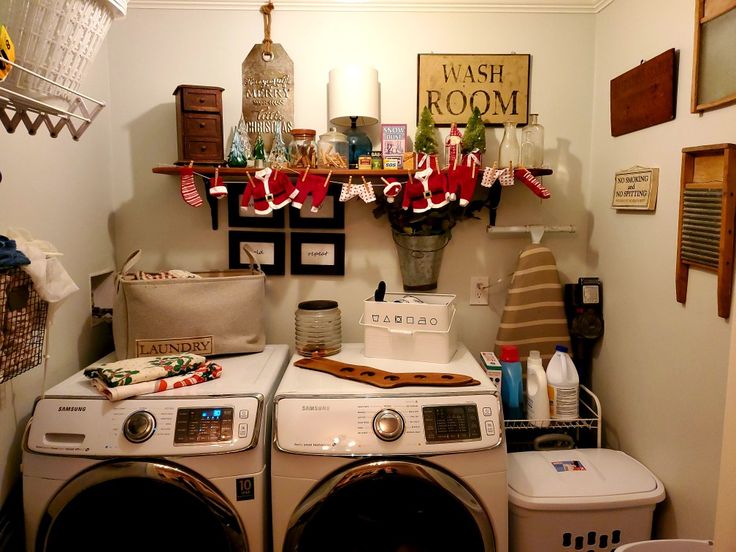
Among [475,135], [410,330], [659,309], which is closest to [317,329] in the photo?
[410,330]

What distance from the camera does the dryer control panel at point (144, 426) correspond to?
1496mm

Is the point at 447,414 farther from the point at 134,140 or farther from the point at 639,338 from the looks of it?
the point at 134,140

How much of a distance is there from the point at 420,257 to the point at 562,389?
2.33 feet

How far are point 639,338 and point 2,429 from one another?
1.97m

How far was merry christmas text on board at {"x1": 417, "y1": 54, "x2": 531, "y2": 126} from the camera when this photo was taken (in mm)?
2172

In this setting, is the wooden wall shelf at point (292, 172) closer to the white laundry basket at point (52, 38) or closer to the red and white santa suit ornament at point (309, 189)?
the red and white santa suit ornament at point (309, 189)

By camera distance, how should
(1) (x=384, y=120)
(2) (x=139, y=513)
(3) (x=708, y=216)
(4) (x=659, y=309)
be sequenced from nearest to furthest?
1. (3) (x=708, y=216)
2. (2) (x=139, y=513)
3. (4) (x=659, y=309)
4. (1) (x=384, y=120)

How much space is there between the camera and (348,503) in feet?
5.08

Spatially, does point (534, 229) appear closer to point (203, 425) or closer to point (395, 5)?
point (395, 5)

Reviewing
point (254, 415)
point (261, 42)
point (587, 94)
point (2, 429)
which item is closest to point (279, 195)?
point (261, 42)

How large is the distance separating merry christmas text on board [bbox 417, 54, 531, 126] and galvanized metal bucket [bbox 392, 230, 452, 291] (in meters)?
0.48

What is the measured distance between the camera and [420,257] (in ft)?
7.06

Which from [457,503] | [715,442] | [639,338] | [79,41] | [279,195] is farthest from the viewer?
[279,195]

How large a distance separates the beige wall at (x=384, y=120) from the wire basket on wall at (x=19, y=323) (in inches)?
16.9
